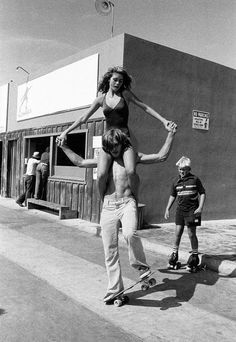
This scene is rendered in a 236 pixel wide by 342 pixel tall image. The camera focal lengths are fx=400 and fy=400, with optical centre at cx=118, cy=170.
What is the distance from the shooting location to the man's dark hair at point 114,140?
4.34 metres

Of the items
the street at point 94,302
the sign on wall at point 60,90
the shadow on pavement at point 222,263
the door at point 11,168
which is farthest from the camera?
the door at point 11,168

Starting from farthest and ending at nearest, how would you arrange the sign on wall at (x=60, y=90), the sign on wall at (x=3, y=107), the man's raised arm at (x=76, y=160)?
the sign on wall at (x=3, y=107) → the sign on wall at (x=60, y=90) → the man's raised arm at (x=76, y=160)

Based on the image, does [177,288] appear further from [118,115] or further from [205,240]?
[205,240]

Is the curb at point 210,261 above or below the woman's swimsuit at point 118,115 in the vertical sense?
below

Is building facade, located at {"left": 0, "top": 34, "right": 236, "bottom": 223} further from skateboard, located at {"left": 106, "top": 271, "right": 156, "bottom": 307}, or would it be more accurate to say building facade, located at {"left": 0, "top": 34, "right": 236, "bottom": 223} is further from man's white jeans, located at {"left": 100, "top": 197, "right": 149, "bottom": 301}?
skateboard, located at {"left": 106, "top": 271, "right": 156, "bottom": 307}

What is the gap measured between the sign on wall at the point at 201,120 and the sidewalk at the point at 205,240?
2.73 meters

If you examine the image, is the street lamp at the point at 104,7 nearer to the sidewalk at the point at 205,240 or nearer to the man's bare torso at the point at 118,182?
the sidewalk at the point at 205,240

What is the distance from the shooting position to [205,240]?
8266 millimetres

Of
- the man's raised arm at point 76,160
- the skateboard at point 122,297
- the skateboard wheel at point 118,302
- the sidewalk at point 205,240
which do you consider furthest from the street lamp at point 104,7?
the skateboard wheel at point 118,302

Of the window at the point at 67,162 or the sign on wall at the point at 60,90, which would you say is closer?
the sign on wall at the point at 60,90

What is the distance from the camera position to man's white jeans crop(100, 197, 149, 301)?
4.22 metres

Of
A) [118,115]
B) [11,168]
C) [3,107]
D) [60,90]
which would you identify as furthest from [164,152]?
[3,107]

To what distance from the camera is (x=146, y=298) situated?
4605 millimetres

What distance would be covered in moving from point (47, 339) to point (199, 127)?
8.99m
